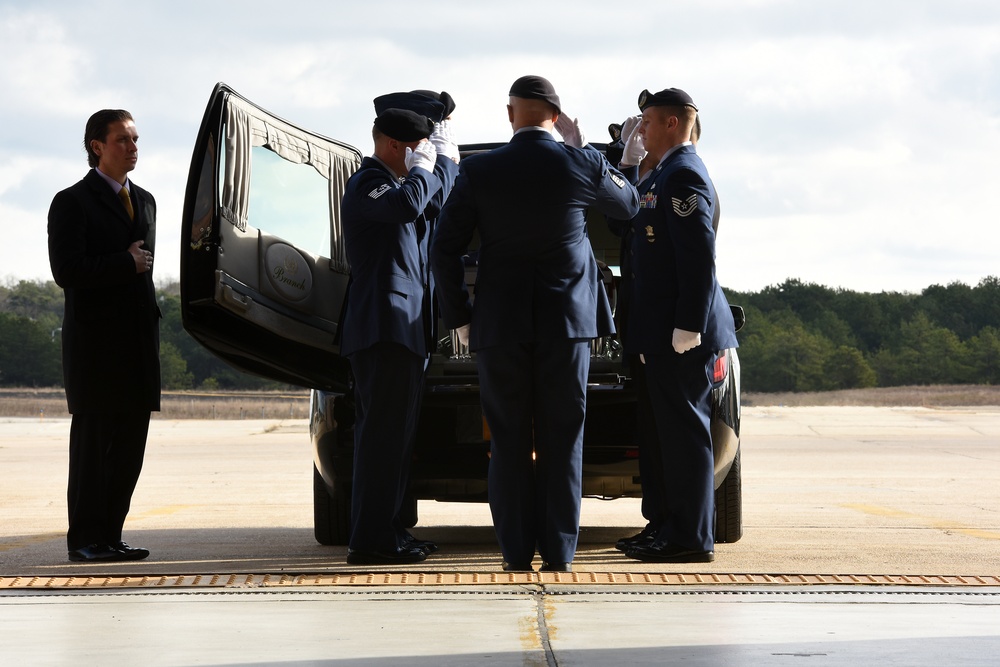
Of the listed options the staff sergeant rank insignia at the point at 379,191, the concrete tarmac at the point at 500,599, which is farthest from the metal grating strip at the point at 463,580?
the staff sergeant rank insignia at the point at 379,191

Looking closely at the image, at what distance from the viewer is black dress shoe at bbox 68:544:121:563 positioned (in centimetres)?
582

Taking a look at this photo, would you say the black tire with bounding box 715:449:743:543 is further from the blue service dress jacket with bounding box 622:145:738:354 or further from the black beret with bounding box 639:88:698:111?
the black beret with bounding box 639:88:698:111

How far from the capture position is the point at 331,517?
658 cm

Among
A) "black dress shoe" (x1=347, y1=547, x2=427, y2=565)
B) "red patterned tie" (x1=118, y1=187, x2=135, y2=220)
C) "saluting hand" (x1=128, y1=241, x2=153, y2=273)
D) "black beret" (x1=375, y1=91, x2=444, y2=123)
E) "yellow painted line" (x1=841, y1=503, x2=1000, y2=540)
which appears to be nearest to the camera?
"black dress shoe" (x1=347, y1=547, x2=427, y2=565)

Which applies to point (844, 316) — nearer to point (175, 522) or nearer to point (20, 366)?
point (20, 366)

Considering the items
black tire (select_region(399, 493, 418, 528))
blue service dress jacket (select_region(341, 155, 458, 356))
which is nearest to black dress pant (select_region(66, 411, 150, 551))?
blue service dress jacket (select_region(341, 155, 458, 356))

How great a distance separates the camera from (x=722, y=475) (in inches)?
239

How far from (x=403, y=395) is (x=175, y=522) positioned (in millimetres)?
3239

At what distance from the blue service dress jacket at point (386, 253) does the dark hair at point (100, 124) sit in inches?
48.5

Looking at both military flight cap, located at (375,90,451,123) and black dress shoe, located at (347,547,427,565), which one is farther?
military flight cap, located at (375,90,451,123)

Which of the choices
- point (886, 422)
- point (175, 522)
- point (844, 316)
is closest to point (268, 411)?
point (886, 422)

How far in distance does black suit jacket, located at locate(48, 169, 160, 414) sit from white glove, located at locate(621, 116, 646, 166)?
220cm

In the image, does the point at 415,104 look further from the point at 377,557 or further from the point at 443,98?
the point at 377,557

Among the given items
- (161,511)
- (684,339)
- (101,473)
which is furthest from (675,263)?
(161,511)
